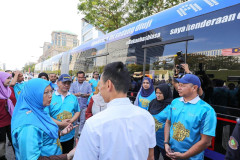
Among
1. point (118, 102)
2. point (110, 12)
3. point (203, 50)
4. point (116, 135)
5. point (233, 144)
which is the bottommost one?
point (233, 144)

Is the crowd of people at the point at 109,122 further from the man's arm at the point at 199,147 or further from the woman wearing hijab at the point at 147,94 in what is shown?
the woman wearing hijab at the point at 147,94

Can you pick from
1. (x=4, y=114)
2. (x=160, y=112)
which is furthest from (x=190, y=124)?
(x=4, y=114)

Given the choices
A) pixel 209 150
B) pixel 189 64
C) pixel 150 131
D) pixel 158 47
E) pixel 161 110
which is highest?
pixel 158 47

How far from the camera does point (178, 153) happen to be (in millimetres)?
1915

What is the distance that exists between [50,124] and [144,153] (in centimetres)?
104

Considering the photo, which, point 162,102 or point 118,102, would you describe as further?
point 162,102

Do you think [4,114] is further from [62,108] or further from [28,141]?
[28,141]

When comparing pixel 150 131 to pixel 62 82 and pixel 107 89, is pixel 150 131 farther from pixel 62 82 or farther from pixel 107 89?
pixel 62 82

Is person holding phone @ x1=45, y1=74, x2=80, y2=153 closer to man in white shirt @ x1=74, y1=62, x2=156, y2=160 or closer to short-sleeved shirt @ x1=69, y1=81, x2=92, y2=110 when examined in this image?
man in white shirt @ x1=74, y1=62, x2=156, y2=160

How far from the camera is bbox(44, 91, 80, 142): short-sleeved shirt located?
8.23ft

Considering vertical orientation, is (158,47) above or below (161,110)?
above

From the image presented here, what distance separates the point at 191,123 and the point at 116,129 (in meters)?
1.28

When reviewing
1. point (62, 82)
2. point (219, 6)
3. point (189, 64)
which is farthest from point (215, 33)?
point (62, 82)

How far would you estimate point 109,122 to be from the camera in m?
0.92
